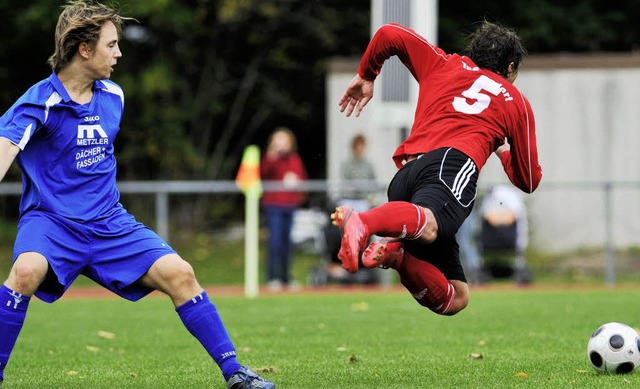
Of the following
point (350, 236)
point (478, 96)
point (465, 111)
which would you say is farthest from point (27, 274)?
point (478, 96)

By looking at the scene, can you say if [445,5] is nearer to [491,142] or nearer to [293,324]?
[293,324]

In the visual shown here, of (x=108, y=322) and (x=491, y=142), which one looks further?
(x=108, y=322)

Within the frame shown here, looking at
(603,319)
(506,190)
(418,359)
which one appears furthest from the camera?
(506,190)

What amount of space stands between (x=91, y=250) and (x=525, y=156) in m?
2.47

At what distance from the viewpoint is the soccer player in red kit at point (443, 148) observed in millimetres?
5945

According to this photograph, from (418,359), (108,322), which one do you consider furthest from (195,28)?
(418,359)

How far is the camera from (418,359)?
7.58 m

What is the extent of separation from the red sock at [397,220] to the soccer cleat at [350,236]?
0.07 meters

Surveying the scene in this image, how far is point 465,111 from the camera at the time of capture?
6281 mm

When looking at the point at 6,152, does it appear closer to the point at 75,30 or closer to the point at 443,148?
the point at 75,30

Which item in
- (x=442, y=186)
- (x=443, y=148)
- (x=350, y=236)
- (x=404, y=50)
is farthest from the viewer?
(x=404, y=50)

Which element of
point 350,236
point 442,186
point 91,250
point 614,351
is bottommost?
point 614,351

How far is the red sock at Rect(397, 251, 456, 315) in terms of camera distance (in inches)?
253

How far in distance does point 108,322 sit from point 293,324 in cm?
200
